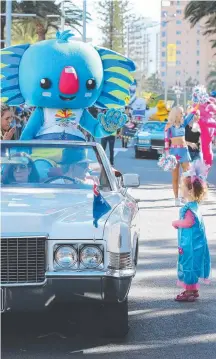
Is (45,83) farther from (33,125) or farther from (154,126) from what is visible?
(154,126)

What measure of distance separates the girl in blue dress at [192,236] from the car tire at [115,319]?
1559 mm

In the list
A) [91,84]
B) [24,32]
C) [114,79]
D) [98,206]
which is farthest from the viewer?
[24,32]

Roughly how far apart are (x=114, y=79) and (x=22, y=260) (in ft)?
25.2

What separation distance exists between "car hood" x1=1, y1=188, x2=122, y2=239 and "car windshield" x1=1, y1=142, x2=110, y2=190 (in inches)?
24.8

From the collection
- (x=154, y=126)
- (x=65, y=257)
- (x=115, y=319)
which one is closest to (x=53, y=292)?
(x=65, y=257)

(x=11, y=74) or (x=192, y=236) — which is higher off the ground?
(x=11, y=74)

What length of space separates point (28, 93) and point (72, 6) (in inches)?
1826

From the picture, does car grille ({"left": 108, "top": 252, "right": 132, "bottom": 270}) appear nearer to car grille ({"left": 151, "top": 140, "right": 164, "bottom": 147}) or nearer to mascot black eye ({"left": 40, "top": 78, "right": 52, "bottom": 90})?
mascot black eye ({"left": 40, "top": 78, "right": 52, "bottom": 90})

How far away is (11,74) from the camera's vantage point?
13.4m

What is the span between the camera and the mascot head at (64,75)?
13000mm

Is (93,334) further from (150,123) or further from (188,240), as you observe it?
(150,123)

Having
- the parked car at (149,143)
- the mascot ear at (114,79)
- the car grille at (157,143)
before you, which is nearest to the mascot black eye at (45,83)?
the mascot ear at (114,79)

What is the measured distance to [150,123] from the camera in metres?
34.6

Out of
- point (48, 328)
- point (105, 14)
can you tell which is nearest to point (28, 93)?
point (48, 328)
